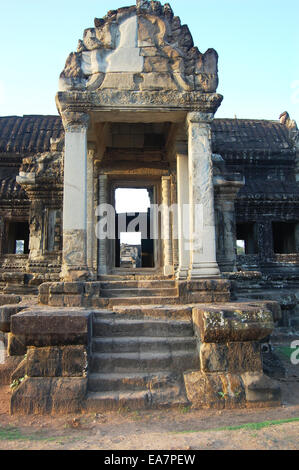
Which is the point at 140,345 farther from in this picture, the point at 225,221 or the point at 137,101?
the point at 225,221

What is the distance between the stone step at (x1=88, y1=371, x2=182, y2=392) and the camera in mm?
4281

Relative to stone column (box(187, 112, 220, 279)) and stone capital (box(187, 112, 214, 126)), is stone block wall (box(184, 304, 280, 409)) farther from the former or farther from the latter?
stone capital (box(187, 112, 214, 126))

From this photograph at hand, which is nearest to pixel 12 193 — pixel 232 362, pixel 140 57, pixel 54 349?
pixel 140 57

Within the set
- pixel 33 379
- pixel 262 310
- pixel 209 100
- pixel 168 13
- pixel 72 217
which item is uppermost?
pixel 168 13

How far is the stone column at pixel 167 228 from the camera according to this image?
8.01 m

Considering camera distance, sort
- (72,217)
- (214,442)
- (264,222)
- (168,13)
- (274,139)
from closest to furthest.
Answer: (214,442) → (72,217) → (168,13) → (264,222) → (274,139)

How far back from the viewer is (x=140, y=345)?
15.7 feet

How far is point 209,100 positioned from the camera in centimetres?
630

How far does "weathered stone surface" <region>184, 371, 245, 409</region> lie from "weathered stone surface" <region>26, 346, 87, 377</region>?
128cm

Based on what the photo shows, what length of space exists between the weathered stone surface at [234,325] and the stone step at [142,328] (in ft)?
1.72

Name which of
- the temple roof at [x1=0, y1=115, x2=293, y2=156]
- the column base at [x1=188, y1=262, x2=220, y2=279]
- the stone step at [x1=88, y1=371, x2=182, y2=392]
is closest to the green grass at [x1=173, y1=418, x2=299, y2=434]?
the stone step at [x1=88, y1=371, x2=182, y2=392]
